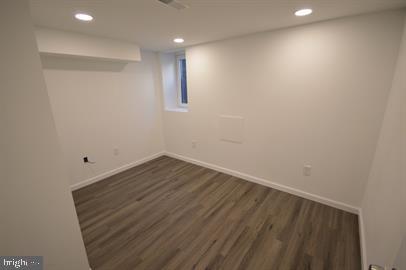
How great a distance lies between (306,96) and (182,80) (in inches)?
106

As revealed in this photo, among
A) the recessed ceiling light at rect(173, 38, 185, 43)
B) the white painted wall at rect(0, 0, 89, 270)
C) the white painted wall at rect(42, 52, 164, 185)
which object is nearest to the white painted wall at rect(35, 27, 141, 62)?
the white painted wall at rect(42, 52, 164, 185)

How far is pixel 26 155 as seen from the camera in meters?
1.04

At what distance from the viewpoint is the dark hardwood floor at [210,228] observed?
5.38 ft

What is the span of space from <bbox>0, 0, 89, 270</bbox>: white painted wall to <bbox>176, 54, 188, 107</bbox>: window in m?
3.21

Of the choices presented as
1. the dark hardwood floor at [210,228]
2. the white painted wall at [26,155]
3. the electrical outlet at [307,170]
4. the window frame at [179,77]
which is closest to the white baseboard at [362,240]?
the dark hardwood floor at [210,228]

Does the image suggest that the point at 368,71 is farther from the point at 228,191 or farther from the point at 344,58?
the point at 228,191

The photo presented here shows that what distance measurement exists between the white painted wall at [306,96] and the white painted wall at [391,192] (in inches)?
8.4

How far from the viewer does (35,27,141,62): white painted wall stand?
2.07 metres

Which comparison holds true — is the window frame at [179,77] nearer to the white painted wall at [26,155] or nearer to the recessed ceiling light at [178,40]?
the recessed ceiling light at [178,40]

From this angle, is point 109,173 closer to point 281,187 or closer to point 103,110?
point 103,110

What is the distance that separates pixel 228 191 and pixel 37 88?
241 cm

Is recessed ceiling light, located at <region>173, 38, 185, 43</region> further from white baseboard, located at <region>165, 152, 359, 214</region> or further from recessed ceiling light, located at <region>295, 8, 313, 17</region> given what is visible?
white baseboard, located at <region>165, 152, 359, 214</region>

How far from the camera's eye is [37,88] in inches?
41.0

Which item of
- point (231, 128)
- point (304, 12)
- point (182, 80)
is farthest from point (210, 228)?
point (182, 80)
